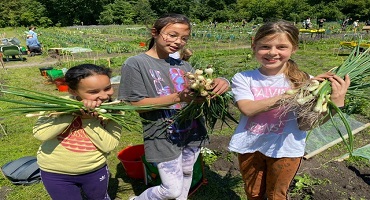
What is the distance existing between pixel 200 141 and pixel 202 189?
109cm

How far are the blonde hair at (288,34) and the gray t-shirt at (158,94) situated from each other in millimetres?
534

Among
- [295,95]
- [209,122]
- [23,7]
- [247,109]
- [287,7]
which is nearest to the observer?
[295,95]

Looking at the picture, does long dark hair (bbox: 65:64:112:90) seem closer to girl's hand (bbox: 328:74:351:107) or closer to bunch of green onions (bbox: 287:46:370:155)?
bunch of green onions (bbox: 287:46:370:155)

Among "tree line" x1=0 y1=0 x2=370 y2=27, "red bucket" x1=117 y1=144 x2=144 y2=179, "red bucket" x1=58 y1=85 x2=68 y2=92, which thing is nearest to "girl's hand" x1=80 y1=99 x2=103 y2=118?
"red bucket" x1=117 y1=144 x2=144 y2=179

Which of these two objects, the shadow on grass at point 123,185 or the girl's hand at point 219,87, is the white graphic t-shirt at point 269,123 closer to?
the girl's hand at point 219,87

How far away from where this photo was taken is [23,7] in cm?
4341

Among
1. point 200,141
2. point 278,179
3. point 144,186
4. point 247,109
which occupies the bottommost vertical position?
point 144,186

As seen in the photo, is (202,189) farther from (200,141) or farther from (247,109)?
(247,109)

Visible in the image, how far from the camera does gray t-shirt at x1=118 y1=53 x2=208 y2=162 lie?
1734mm

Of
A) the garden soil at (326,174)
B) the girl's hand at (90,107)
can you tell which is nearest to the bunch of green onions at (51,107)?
the girl's hand at (90,107)

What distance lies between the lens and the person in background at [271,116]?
5.15ft

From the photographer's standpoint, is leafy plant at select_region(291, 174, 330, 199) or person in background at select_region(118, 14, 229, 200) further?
leafy plant at select_region(291, 174, 330, 199)

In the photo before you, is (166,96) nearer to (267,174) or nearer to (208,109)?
(208,109)

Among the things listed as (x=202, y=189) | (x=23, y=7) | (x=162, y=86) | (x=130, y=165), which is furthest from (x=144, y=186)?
(x=23, y=7)
